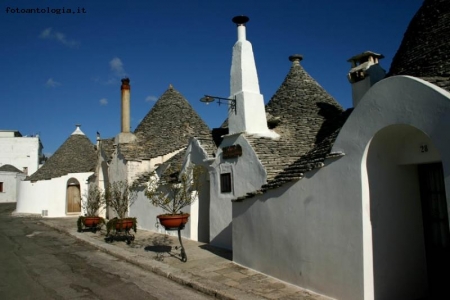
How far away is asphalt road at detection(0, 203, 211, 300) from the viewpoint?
267 inches

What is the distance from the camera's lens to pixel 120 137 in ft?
Result: 63.3

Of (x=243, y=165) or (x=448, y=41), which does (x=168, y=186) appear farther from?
(x=448, y=41)

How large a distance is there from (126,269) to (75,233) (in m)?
7.61

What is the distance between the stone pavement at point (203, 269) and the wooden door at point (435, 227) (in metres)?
1.94

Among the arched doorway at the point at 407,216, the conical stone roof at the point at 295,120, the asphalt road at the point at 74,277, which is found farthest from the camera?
the conical stone roof at the point at 295,120

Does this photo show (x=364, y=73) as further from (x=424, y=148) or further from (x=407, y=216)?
(x=407, y=216)

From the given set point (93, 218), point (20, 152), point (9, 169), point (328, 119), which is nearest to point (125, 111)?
point (93, 218)

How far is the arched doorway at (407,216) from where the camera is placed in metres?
5.66

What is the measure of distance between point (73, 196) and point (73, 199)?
0.24 meters

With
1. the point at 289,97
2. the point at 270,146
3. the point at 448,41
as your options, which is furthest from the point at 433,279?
the point at 289,97

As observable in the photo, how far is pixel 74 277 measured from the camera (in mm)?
8094

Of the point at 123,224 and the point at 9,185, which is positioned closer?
the point at 123,224

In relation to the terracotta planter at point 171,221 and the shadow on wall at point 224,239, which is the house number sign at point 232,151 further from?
the terracotta planter at point 171,221

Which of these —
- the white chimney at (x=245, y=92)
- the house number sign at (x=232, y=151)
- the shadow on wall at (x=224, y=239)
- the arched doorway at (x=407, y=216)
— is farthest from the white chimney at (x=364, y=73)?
the shadow on wall at (x=224, y=239)
